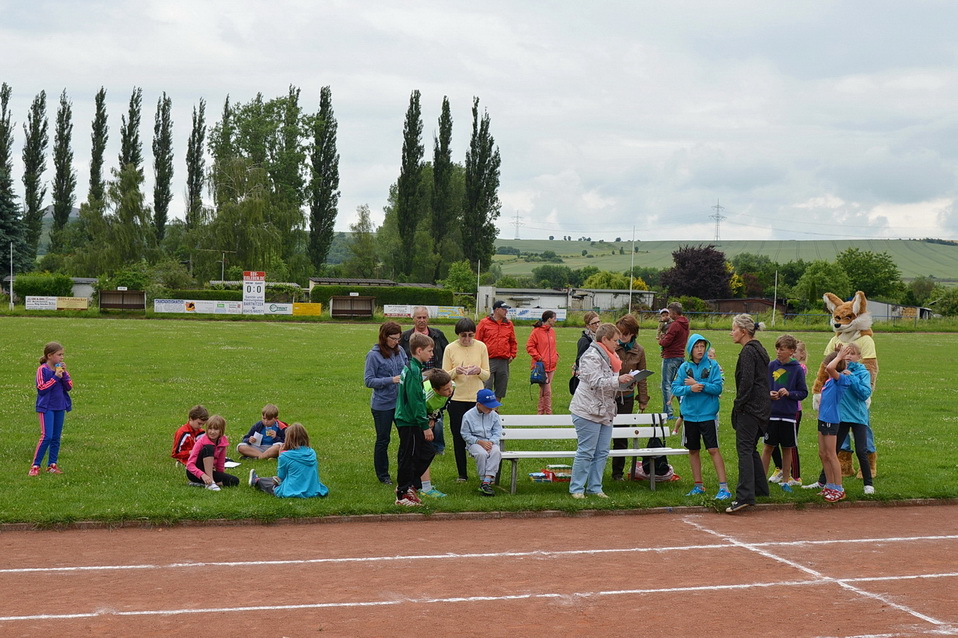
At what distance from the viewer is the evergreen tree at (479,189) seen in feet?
302

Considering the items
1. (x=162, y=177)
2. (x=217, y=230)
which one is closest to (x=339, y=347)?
(x=217, y=230)

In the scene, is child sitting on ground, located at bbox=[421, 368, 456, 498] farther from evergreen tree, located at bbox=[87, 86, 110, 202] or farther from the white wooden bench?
evergreen tree, located at bbox=[87, 86, 110, 202]

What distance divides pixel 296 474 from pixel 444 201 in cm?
8712

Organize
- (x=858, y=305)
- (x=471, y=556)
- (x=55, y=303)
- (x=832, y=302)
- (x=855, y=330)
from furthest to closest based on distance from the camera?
(x=55, y=303) → (x=832, y=302) → (x=855, y=330) → (x=858, y=305) → (x=471, y=556)

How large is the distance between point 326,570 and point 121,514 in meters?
2.81

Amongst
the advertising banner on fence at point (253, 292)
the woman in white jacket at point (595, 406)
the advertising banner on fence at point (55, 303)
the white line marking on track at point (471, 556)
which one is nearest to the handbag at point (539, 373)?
the woman in white jacket at point (595, 406)

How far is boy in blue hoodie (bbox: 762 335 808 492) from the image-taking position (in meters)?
11.0

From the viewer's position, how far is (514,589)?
7301mm

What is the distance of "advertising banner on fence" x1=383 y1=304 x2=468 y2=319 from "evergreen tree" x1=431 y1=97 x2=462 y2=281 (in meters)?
28.3

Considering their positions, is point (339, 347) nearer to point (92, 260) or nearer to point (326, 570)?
point (326, 570)

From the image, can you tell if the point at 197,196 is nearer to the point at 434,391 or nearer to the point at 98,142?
the point at 98,142

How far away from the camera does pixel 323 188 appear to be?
288 ft

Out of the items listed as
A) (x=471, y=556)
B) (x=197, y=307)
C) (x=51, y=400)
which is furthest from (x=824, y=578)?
(x=197, y=307)

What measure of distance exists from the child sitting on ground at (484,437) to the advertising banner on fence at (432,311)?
53.5 m
